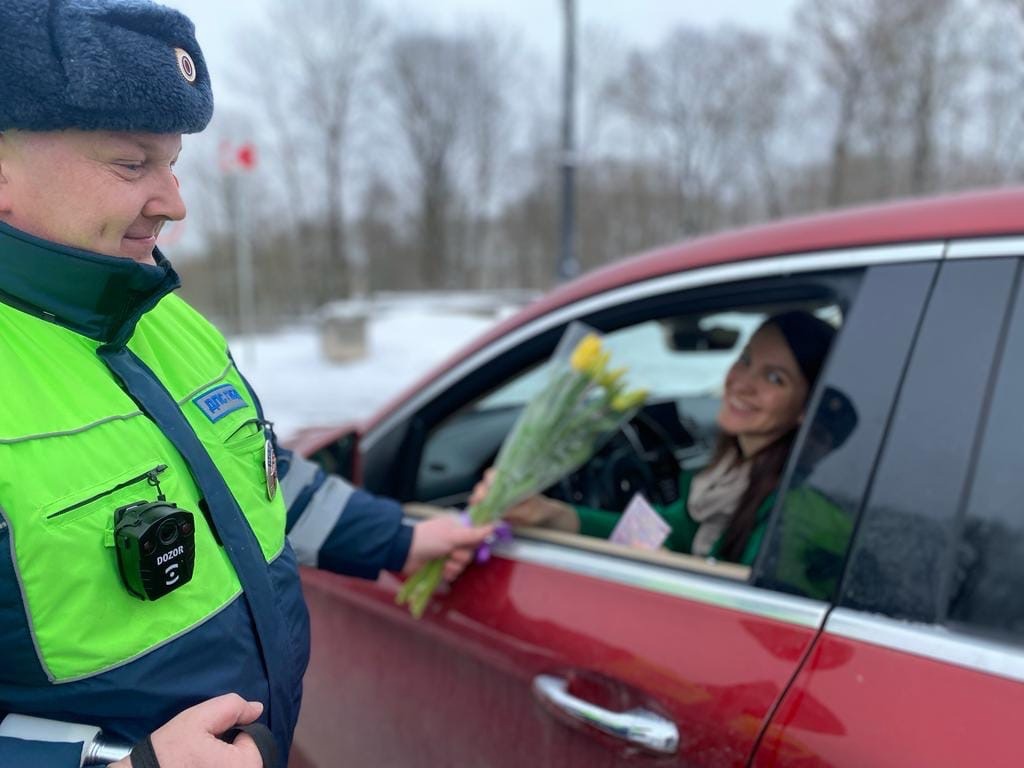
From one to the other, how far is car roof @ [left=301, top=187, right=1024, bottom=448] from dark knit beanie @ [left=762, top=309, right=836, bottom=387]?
400 millimetres

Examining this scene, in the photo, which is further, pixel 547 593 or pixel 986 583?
pixel 547 593

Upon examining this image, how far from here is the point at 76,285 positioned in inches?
36.9

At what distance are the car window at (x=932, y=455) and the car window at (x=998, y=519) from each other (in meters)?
0.02

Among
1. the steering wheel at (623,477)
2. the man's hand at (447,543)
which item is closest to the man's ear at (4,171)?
the man's hand at (447,543)

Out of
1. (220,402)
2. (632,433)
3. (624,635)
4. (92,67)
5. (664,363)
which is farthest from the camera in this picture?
(664,363)

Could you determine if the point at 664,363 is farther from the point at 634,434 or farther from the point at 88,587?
the point at 88,587

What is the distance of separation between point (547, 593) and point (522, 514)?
0.32 m

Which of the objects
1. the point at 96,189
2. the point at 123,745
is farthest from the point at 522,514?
the point at 96,189

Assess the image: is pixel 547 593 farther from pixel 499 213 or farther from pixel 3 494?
pixel 499 213

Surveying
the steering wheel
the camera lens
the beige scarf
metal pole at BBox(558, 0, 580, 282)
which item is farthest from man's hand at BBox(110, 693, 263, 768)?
metal pole at BBox(558, 0, 580, 282)

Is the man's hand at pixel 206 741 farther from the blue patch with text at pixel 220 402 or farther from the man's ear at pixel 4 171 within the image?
the man's ear at pixel 4 171

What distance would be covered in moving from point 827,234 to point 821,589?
24.1 inches

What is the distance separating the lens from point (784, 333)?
1925 mm

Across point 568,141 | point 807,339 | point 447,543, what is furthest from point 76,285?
point 568,141
